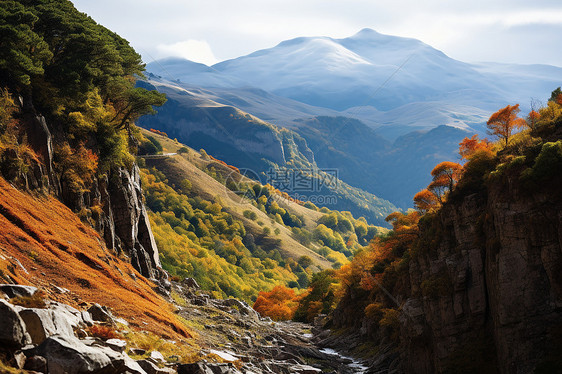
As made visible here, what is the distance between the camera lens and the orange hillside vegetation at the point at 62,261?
1416 inches

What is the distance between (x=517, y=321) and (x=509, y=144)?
20133mm

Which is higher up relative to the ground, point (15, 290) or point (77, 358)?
point (15, 290)

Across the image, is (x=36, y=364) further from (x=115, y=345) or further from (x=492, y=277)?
(x=492, y=277)

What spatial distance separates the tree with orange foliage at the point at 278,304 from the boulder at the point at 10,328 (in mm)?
131450

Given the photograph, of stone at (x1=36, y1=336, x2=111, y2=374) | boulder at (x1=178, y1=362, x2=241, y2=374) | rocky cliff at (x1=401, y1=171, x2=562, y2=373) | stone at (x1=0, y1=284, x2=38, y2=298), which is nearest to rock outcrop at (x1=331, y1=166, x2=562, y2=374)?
rocky cliff at (x1=401, y1=171, x2=562, y2=373)

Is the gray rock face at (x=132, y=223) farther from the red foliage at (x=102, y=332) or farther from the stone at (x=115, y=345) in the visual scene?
the stone at (x=115, y=345)

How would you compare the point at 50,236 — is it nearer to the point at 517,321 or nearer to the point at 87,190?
the point at 87,190

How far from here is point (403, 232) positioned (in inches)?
3499

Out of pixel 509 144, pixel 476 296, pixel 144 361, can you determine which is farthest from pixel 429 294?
pixel 144 361

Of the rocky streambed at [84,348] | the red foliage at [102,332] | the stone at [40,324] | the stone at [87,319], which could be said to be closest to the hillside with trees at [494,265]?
the rocky streambed at [84,348]

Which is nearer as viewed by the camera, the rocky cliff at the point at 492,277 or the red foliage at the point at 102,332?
the red foliage at the point at 102,332

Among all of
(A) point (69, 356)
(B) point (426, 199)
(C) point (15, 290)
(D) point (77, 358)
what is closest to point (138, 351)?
(C) point (15, 290)

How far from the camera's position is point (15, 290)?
25.8 metres

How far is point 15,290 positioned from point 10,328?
21.2ft
